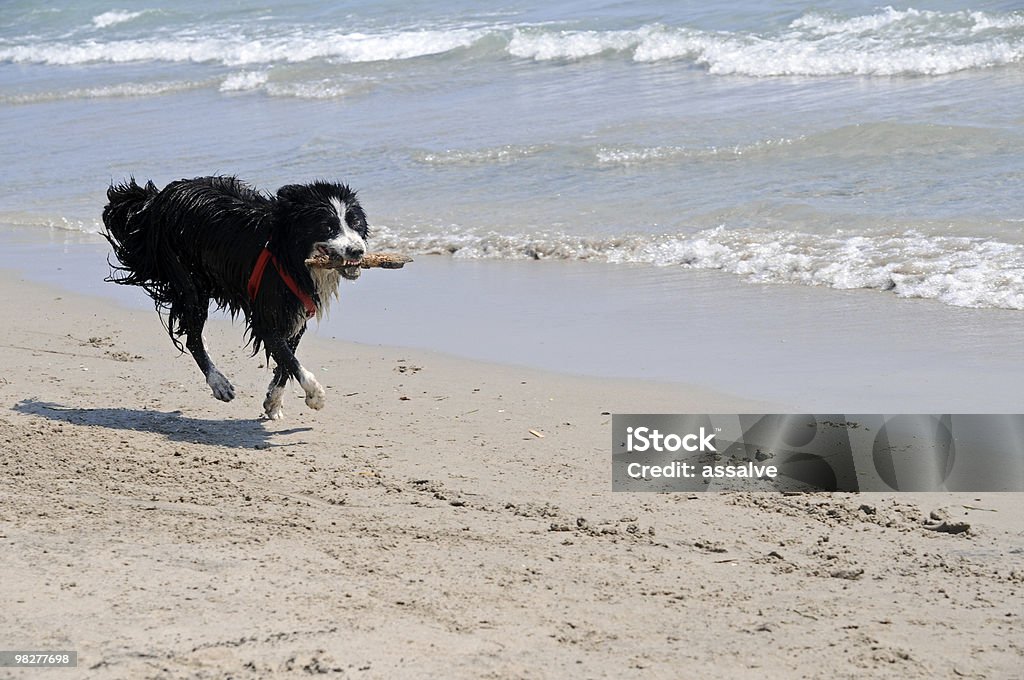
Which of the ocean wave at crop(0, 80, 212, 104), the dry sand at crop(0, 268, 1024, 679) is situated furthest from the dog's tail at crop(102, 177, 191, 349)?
the ocean wave at crop(0, 80, 212, 104)

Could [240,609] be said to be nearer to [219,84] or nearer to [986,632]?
[986,632]

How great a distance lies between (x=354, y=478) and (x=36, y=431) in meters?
1.66

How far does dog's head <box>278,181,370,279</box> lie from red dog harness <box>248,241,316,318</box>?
19 cm

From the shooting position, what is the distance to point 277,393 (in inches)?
243

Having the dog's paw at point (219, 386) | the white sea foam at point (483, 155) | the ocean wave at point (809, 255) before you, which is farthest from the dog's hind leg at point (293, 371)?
the white sea foam at point (483, 155)

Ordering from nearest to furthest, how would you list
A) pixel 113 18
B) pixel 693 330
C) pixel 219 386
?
pixel 219 386 < pixel 693 330 < pixel 113 18

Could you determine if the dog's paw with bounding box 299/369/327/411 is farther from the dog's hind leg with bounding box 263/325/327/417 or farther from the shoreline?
the shoreline

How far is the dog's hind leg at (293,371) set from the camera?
6.00 meters

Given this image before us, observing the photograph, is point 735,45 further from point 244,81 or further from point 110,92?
point 110,92

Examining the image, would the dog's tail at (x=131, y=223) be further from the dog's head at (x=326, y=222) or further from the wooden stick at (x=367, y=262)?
the wooden stick at (x=367, y=262)

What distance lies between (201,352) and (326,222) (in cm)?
126

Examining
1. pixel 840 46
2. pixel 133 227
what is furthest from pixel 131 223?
pixel 840 46

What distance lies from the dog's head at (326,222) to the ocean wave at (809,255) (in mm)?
3705

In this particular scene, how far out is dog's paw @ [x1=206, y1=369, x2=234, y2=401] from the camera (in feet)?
21.1
